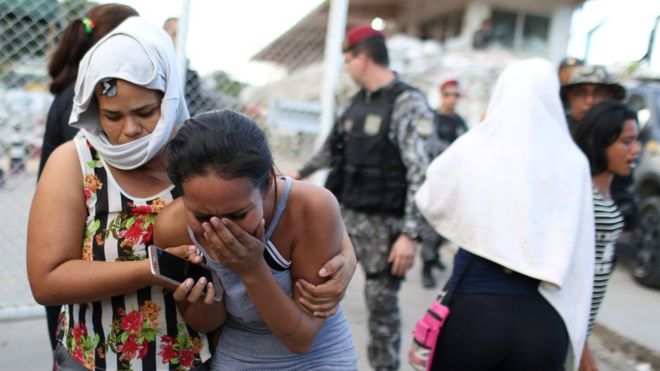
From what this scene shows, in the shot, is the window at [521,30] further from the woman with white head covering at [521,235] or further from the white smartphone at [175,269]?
the white smartphone at [175,269]

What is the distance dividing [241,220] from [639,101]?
7118 millimetres

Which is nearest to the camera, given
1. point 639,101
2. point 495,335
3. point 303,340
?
point 303,340

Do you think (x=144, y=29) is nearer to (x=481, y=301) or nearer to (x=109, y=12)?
(x=109, y=12)

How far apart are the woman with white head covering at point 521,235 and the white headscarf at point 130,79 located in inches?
43.0

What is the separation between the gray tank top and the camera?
4.75ft

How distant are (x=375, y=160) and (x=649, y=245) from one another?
4.31 m

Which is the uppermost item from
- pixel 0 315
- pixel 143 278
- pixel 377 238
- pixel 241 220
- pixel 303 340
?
pixel 241 220

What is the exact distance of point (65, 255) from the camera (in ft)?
4.78

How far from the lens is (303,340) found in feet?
4.84

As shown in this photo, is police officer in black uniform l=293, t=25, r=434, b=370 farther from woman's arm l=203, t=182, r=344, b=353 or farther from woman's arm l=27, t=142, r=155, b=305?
woman's arm l=27, t=142, r=155, b=305

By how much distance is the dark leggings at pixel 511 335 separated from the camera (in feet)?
6.72

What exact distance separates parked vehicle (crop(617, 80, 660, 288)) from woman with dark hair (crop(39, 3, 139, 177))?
5159 millimetres

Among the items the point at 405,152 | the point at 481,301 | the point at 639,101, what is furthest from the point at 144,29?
the point at 639,101

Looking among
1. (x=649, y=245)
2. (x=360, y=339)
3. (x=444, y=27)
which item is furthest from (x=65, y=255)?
(x=444, y=27)
